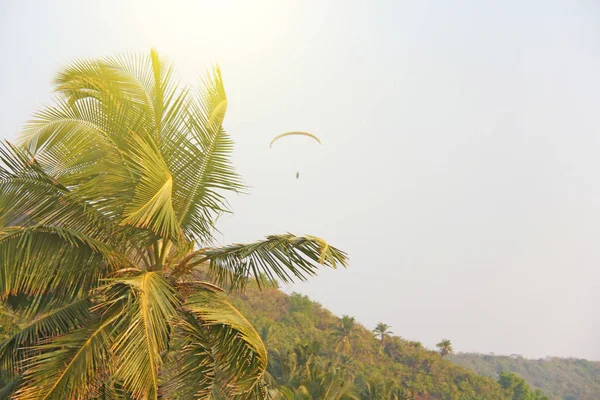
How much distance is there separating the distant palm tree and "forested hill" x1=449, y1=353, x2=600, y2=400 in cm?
7944

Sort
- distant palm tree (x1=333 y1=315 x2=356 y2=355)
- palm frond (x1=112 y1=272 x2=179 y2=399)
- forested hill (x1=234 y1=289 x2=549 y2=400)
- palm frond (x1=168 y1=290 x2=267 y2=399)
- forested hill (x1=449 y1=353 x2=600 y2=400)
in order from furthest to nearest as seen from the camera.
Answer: forested hill (x1=449 y1=353 x2=600 y2=400) → distant palm tree (x1=333 y1=315 x2=356 y2=355) → forested hill (x1=234 y1=289 x2=549 y2=400) → palm frond (x1=168 y1=290 x2=267 y2=399) → palm frond (x1=112 y1=272 x2=179 y2=399)

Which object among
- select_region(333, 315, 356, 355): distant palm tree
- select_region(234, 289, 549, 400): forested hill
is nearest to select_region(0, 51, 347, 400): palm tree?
select_region(234, 289, 549, 400): forested hill

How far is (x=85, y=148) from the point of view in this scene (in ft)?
19.7

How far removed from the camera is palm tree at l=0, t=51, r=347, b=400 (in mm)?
4887

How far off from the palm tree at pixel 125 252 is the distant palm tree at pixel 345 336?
55678mm

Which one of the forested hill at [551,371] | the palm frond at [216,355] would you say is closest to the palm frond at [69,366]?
the palm frond at [216,355]

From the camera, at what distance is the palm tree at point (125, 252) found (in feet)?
16.0

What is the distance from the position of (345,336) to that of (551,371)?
105 m

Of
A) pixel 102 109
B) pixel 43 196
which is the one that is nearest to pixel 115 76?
pixel 102 109

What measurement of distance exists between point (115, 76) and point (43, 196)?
1813mm

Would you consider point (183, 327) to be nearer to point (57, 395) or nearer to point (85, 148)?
point (57, 395)

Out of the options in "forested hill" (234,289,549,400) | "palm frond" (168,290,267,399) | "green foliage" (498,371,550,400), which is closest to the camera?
"palm frond" (168,290,267,399)

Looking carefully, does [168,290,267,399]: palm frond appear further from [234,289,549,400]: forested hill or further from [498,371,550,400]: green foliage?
[498,371,550,400]: green foliage

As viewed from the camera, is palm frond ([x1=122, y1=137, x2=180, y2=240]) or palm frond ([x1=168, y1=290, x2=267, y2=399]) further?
palm frond ([x1=168, y1=290, x2=267, y2=399])
